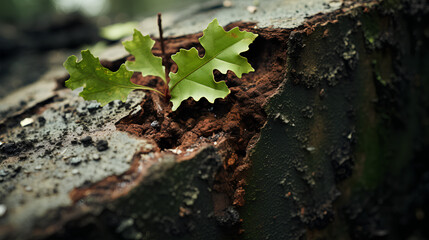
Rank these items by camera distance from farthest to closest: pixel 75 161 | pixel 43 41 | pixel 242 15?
pixel 43 41
pixel 242 15
pixel 75 161

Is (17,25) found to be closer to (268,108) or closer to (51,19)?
(51,19)

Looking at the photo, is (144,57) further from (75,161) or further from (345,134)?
(345,134)

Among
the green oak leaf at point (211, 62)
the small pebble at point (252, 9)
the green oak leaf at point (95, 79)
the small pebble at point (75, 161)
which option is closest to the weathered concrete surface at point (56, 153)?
the small pebble at point (75, 161)

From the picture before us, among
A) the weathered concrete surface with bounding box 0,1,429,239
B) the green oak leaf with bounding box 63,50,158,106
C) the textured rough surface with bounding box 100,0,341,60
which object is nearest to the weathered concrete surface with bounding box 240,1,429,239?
the weathered concrete surface with bounding box 0,1,429,239

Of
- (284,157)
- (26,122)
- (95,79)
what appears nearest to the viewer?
(95,79)

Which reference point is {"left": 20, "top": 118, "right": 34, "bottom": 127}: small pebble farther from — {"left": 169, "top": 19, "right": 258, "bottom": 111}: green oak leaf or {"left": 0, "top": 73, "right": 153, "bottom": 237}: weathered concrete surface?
{"left": 169, "top": 19, "right": 258, "bottom": 111}: green oak leaf

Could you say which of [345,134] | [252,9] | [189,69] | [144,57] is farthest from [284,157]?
[252,9]
